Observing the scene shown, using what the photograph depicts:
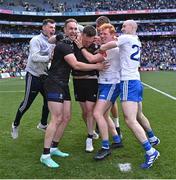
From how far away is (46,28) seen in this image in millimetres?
7688

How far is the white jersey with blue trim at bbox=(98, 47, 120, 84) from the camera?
6.91 meters

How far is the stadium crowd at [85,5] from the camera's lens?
2891 inches

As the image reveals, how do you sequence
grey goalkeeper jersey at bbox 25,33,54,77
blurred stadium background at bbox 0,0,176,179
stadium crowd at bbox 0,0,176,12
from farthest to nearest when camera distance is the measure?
stadium crowd at bbox 0,0,176,12 < blurred stadium background at bbox 0,0,176,179 < grey goalkeeper jersey at bbox 25,33,54,77

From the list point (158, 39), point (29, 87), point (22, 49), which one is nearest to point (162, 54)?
point (158, 39)

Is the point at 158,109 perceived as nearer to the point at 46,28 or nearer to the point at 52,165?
the point at 46,28

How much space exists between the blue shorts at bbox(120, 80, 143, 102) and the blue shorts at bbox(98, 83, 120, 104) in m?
0.49

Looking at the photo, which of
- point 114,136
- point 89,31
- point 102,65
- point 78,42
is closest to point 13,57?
A: point 114,136

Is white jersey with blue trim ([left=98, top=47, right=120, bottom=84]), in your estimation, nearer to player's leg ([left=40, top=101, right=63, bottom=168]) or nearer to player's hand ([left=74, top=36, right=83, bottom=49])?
player's hand ([left=74, top=36, right=83, bottom=49])

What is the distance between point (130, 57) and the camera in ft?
21.2

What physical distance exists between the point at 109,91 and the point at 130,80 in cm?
60

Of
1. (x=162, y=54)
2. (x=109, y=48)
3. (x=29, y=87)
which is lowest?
(x=162, y=54)

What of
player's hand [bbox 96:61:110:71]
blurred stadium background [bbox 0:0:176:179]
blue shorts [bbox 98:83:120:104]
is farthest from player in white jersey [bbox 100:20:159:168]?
blurred stadium background [bbox 0:0:176:179]

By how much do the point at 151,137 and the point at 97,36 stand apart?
211 centimetres

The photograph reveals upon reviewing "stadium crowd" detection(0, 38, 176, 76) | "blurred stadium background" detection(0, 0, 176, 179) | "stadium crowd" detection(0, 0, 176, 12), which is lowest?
"stadium crowd" detection(0, 38, 176, 76)
